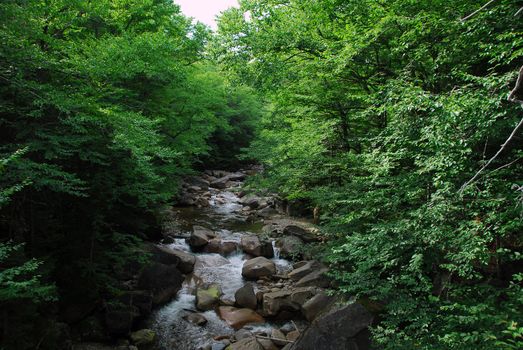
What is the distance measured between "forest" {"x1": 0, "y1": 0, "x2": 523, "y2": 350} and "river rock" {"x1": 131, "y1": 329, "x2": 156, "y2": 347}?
1.05 metres

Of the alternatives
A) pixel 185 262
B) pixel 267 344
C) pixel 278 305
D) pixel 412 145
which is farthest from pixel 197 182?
pixel 412 145

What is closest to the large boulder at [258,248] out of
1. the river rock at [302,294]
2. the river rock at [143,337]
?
the river rock at [302,294]

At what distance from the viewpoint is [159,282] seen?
29.0ft

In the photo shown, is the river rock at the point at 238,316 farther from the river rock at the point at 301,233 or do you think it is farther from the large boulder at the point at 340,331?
the river rock at the point at 301,233

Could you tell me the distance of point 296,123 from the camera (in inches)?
436

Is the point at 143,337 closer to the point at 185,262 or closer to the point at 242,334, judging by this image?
the point at 242,334

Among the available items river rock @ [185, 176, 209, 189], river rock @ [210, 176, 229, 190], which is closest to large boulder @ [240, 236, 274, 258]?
river rock @ [185, 176, 209, 189]

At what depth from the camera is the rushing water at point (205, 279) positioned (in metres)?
7.53

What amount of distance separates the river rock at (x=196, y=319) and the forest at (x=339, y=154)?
74.1 inches

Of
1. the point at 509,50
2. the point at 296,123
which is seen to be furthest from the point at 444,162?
the point at 296,123

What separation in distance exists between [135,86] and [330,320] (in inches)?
389

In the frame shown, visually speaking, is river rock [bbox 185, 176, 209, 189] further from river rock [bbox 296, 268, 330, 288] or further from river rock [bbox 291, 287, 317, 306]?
river rock [bbox 291, 287, 317, 306]

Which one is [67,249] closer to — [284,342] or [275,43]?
[284,342]

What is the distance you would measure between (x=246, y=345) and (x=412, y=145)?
5296 millimetres
